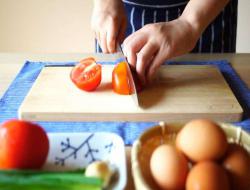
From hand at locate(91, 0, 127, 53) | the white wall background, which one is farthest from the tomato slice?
the white wall background

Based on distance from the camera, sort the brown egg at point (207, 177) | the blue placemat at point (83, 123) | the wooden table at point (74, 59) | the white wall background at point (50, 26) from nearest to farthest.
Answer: the brown egg at point (207, 177)
the blue placemat at point (83, 123)
the wooden table at point (74, 59)
the white wall background at point (50, 26)

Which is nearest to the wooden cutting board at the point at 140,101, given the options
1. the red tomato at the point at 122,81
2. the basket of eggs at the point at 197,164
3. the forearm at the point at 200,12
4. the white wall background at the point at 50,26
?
the red tomato at the point at 122,81

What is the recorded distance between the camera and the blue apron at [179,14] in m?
1.04

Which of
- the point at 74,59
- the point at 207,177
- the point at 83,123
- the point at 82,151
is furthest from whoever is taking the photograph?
the point at 74,59

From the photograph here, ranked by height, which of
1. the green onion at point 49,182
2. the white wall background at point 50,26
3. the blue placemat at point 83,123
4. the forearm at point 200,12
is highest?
the forearm at point 200,12

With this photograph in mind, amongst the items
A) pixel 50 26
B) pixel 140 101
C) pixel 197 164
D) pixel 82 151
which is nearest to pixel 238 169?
pixel 197 164

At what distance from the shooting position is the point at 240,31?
1.79 m

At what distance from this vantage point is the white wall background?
1.72 meters

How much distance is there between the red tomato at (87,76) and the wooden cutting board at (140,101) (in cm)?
1

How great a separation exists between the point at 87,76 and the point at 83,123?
11 cm

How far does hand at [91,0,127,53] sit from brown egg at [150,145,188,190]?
1.54 feet

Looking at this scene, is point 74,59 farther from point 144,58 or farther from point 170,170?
point 170,170

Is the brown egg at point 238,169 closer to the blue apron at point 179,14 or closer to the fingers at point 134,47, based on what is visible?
the fingers at point 134,47

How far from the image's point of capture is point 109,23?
919mm
